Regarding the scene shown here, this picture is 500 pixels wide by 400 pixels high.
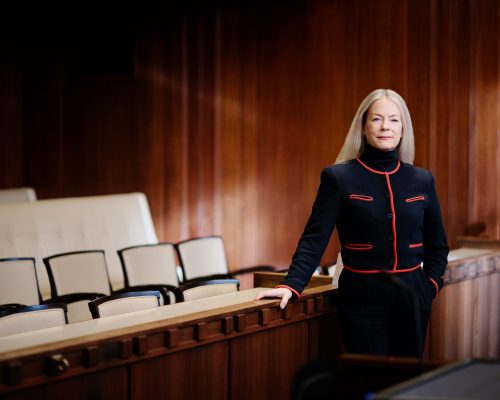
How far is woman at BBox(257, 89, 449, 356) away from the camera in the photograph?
8.27 feet

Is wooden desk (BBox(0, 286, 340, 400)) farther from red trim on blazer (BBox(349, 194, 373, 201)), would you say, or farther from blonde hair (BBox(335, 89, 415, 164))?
blonde hair (BBox(335, 89, 415, 164))

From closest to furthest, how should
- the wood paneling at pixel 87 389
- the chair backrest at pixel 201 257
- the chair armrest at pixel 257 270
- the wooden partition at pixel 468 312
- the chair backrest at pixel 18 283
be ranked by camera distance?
the wood paneling at pixel 87 389 → the wooden partition at pixel 468 312 → the chair backrest at pixel 18 283 → the chair backrest at pixel 201 257 → the chair armrest at pixel 257 270

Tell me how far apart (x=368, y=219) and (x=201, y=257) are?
267cm

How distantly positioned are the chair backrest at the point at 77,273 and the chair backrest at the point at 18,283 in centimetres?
17

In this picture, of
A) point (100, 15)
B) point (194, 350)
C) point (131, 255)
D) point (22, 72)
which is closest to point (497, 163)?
point (131, 255)

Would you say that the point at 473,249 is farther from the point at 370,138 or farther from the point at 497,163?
the point at 370,138

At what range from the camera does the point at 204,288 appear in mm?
3496

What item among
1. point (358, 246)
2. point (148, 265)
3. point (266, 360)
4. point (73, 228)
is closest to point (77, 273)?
point (148, 265)

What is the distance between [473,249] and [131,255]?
204cm

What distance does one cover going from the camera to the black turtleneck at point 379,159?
2.61m

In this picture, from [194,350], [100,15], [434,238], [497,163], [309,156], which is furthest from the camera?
[100,15]

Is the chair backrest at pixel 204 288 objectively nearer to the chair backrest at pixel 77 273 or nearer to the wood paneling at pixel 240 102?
the chair backrest at pixel 77 273

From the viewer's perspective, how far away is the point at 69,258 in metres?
4.57

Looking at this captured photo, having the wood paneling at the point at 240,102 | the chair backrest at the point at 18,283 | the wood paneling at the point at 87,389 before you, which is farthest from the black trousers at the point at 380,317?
the wood paneling at the point at 240,102
